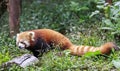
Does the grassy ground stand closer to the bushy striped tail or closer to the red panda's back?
the bushy striped tail

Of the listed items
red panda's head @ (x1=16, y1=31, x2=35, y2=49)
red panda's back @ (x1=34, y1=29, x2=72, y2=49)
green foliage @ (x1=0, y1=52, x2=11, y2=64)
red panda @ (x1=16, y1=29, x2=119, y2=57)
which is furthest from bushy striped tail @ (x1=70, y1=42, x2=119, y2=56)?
green foliage @ (x1=0, y1=52, x2=11, y2=64)

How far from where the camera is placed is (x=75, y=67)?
16.9 ft

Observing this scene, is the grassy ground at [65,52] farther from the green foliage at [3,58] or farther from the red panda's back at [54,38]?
the red panda's back at [54,38]

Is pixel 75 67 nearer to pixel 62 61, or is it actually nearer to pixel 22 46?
pixel 62 61

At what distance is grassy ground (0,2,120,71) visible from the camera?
17.1 feet

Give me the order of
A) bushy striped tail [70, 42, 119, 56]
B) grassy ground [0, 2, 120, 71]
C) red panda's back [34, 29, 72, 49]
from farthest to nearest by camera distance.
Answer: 1. red panda's back [34, 29, 72, 49]
2. bushy striped tail [70, 42, 119, 56]
3. grassy ground [0, 2, 120, 71]

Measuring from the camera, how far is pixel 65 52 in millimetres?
6055

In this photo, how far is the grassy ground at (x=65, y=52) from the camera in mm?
5203

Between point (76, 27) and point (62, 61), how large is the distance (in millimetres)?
3415

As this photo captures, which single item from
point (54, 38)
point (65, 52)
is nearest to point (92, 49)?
point (65, 52)

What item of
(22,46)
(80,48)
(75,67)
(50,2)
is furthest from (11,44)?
(50,2)

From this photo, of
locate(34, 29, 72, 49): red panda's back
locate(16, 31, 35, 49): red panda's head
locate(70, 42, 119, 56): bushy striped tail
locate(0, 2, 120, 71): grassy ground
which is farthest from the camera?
locate(34, 29, 72, 49): red panda's back

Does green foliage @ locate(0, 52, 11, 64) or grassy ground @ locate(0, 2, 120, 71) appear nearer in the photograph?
grassy ground @ locate(0, 2, 120, 71)

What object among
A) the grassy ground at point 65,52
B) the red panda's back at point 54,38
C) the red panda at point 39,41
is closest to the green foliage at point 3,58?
the grassy ground at point 65,52
